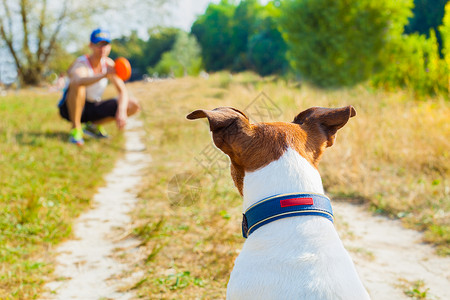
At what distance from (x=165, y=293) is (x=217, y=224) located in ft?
3.87

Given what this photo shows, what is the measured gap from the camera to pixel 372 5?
1290 cm

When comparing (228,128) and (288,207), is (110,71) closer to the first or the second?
(228,128)

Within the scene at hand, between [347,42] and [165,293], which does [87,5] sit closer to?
[347,42]

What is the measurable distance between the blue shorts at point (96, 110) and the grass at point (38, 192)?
470 mm

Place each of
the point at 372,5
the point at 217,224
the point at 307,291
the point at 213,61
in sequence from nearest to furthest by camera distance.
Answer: the point at 307,291, the point at 217,224, the point at 372,5, the point at 213,61

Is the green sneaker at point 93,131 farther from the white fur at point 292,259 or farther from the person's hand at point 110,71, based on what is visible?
the white fur at point 292,259

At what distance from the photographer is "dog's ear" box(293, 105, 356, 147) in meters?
1.87

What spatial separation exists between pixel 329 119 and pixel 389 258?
1991 mm

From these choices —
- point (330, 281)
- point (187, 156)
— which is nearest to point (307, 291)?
point (330, 281)

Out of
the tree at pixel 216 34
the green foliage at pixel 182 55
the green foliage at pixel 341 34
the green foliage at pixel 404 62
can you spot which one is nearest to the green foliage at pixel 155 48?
the green foliage at pixel 182 55

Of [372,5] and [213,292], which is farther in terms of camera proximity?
[372,5]

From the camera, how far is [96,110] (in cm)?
732

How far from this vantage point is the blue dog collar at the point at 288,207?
1520mm

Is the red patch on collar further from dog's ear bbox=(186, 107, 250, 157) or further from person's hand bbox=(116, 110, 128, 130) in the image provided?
person's hand bbox=(116, 110, 128, 130)
